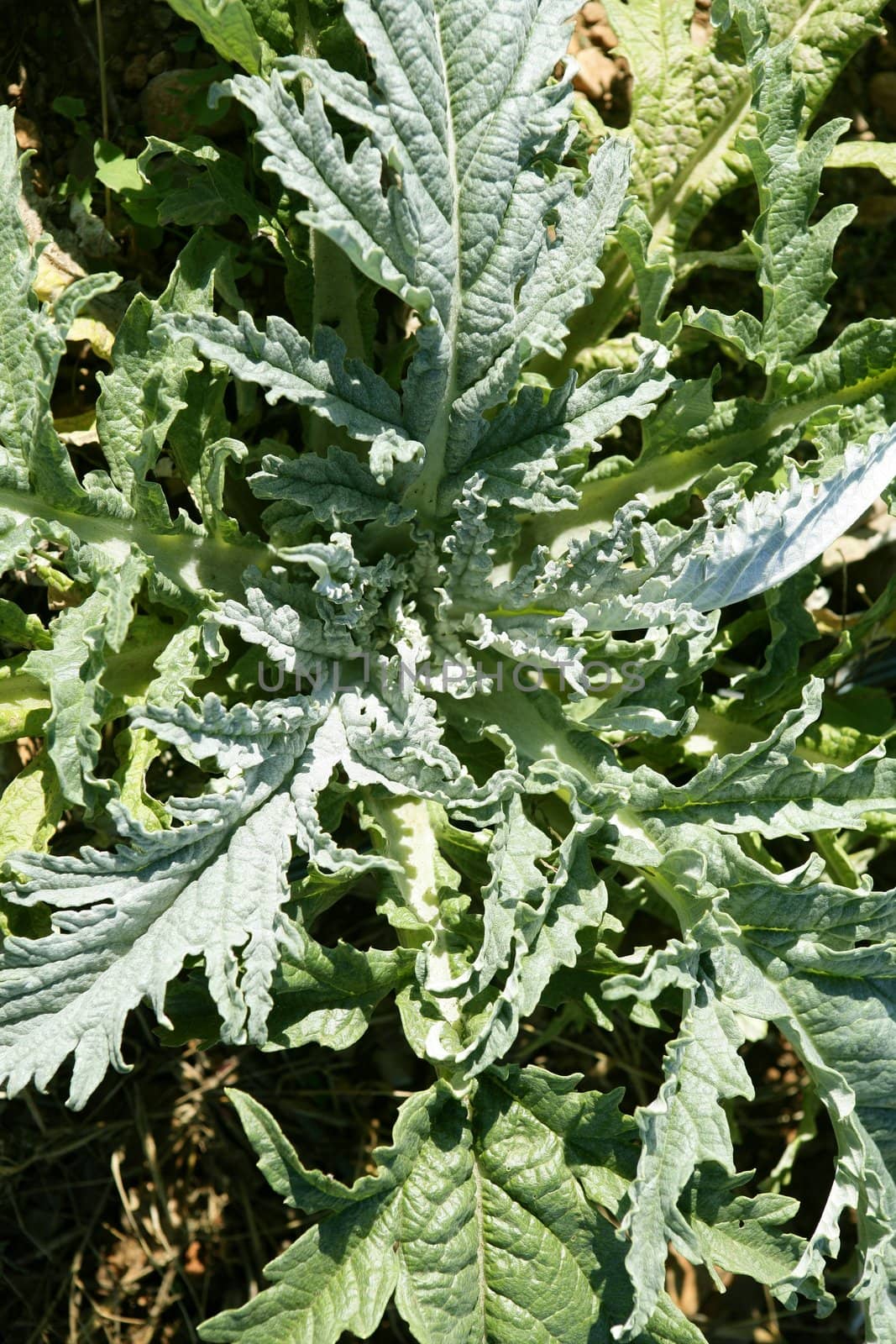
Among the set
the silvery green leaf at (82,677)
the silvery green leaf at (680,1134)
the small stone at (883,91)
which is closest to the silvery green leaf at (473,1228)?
the silvery green leaf at (680,1134)

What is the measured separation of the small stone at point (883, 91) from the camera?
292cm

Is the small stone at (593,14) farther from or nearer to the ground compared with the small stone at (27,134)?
farther from the ground

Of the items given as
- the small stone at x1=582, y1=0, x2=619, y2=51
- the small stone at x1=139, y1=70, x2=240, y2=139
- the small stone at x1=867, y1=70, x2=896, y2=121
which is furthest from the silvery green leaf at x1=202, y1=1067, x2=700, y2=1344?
the small stone at x1=867, y1=70, x2=896, y2=121

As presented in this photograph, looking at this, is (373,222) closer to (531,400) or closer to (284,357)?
(284,357)

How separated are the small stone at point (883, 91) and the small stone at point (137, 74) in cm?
172

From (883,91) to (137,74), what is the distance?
1.77 m

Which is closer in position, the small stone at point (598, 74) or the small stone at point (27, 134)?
the small stone at point (27, 134)

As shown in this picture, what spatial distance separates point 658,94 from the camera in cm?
232

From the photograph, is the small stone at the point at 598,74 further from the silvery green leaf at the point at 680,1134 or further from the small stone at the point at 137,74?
the silvery green leaf at the point at 680,1134

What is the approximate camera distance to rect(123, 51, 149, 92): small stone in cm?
262

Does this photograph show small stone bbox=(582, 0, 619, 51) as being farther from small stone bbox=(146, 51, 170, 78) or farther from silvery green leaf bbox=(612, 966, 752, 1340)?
silvery green leaf bbox=(612, 966, 752, 1340)

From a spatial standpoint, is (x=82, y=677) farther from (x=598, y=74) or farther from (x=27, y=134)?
(x=598, y=74)

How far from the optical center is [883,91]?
9.62 ft

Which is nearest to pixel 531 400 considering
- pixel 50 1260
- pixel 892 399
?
pixel 892 399
